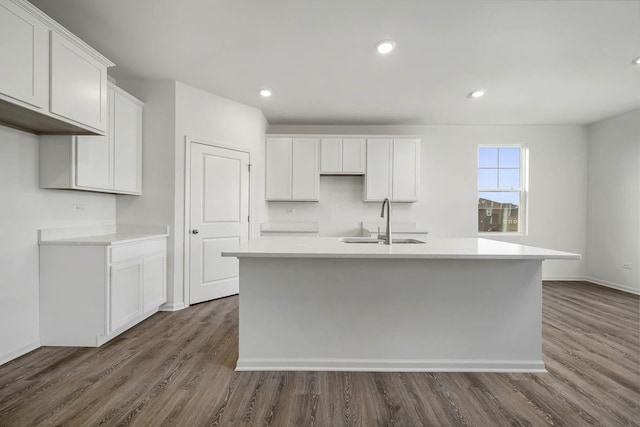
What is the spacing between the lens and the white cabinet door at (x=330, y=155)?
14.9 ft

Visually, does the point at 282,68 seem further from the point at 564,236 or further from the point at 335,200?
the point at 564,236

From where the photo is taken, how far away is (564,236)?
4.91 meters

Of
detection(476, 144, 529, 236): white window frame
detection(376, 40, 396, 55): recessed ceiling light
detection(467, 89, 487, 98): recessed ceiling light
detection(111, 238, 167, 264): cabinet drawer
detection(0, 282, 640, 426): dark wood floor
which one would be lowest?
detection(0, 282, 640, 426): dark wood floor

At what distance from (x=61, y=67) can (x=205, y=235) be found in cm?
207

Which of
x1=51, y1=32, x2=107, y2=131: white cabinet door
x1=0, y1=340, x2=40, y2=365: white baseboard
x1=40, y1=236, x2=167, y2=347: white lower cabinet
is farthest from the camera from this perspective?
x1=40, y1=236, x2=167, y2=347: white lower cabinet

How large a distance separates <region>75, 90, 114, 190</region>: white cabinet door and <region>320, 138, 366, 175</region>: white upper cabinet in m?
2.70

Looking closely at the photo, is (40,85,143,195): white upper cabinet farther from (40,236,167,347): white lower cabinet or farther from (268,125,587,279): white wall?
(268,125,587,279): white wall

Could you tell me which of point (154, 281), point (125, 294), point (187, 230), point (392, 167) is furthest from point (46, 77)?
point (392, 167)

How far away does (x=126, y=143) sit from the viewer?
3.08 meters

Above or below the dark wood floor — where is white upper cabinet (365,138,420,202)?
above

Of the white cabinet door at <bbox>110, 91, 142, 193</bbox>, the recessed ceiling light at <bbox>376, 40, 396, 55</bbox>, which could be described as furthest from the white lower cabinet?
the recessed ceiling light at <bbox>376, 40, 396, 55</bbox>

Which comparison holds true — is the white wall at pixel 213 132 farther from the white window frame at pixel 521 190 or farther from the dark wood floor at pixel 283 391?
the white window frame at pixel 521 190

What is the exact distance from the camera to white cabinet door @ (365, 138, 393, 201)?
4555 millimetres

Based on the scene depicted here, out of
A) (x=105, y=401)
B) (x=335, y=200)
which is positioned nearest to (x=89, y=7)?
(x=105, y=401)
